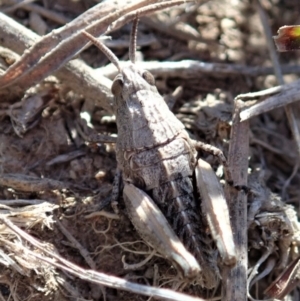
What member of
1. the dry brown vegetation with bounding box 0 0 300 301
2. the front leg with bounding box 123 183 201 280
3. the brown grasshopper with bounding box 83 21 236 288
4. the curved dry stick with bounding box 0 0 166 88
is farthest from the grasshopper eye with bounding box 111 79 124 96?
the front leg with bounding box 123 183 201 280

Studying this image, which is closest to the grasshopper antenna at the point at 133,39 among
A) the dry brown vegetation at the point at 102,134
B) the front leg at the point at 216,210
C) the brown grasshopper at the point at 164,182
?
the brown grasshopper at the point at 164,182

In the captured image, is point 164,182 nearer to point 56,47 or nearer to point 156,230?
point 156,230

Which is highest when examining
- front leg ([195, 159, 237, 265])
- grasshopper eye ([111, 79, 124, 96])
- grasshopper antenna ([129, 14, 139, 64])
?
grasshopper antenna ([129, 14, 139, 64])

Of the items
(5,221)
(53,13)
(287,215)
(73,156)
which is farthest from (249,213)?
(53,13)

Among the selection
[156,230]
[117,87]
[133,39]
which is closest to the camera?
[156,230]

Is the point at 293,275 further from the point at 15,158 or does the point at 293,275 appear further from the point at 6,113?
the point at 6,113

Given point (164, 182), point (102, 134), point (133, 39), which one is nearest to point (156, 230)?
point (164, 182)

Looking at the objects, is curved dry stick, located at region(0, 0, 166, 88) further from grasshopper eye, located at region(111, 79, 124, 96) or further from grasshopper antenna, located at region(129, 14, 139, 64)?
grasshopper eye, located at region(111, 79, 124, 96)
